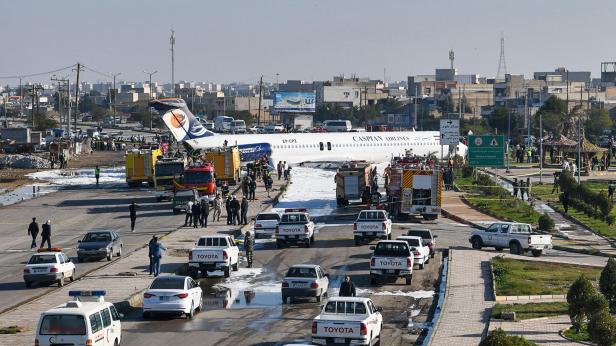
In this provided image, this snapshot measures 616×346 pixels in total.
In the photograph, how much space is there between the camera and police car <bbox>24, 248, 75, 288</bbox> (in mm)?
34250

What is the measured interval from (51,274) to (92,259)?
694cm

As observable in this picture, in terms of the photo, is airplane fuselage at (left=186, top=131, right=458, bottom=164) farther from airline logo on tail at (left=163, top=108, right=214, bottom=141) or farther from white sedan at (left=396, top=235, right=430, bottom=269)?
white sedan at (left=396, top=235, right=430, bottom=269)

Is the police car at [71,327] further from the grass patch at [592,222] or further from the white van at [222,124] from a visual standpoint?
the white van at [222,124]

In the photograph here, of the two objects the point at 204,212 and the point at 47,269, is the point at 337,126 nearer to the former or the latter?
the point at 204,212

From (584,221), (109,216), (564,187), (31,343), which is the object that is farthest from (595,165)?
(31,343)

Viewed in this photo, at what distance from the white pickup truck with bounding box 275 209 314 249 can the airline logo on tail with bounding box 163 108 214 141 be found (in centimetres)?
4277

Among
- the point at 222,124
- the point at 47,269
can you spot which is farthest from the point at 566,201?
the point at 222,124

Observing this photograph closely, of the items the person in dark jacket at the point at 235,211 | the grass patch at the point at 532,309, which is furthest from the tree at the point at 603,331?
the person in dark jacket at the point at 235,211

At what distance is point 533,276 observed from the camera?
119 feet

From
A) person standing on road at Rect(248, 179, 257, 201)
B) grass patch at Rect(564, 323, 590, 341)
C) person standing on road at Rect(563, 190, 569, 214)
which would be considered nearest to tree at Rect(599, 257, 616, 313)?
grass patch at Rect(564, 323, 590, 341)

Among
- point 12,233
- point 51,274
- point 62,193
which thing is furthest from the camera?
point 62,193

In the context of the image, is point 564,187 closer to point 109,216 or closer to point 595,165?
point 109,216

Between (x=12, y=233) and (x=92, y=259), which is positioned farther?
(x=12, y=233)

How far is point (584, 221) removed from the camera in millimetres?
55625
